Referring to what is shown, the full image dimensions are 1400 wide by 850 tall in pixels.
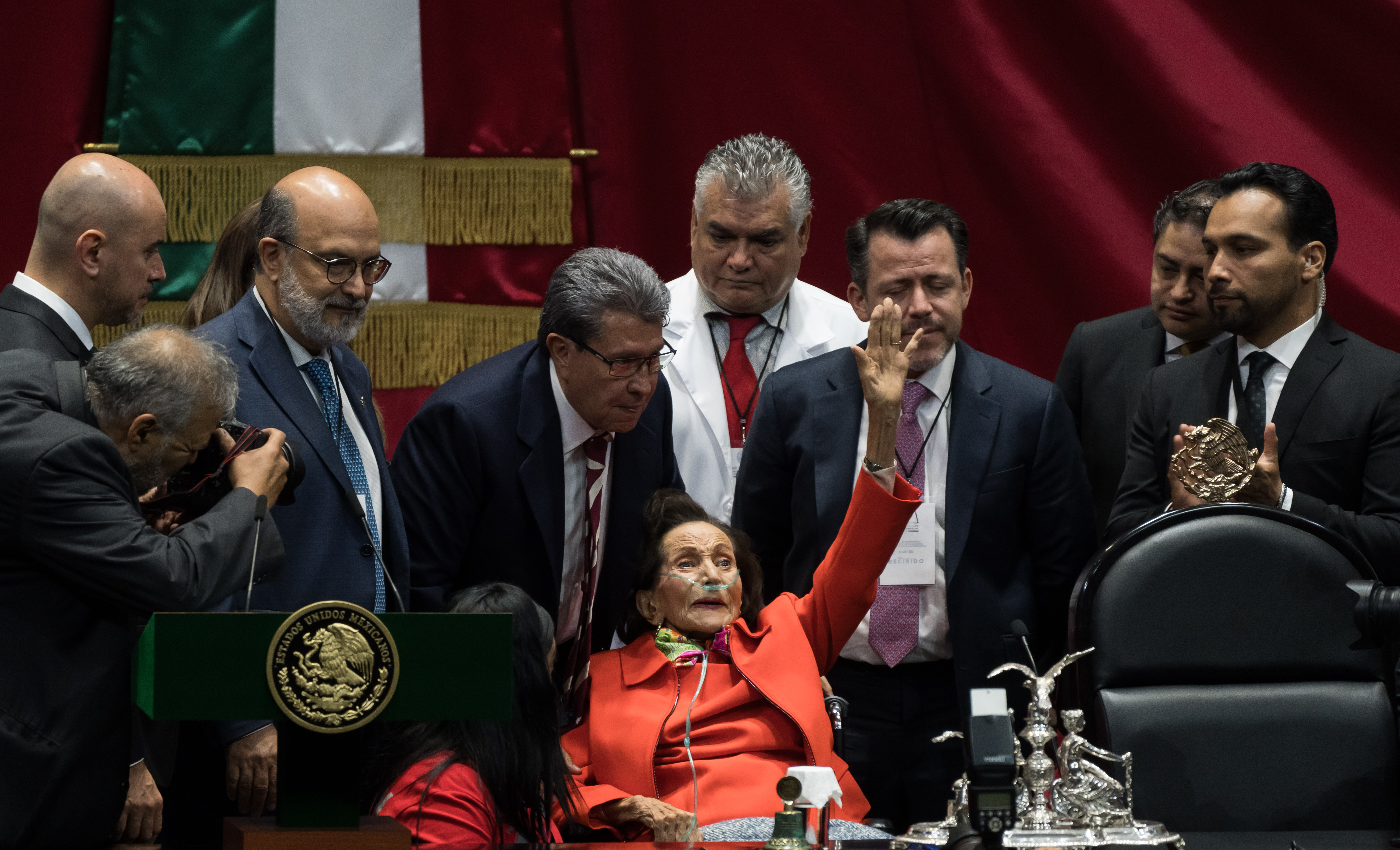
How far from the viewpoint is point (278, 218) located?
271 centimetres

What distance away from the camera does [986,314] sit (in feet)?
14.3

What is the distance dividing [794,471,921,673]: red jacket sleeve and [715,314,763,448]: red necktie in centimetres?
74

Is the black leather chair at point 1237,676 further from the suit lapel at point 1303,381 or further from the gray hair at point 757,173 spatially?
the gray hair at point 757,173

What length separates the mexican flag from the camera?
393 centimetres

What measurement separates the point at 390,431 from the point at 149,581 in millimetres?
2176

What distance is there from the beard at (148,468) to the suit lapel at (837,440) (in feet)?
4.17

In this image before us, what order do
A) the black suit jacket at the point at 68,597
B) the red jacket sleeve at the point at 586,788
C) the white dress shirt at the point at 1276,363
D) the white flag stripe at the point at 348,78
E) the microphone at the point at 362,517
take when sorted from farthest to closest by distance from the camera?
the white flag stripe at the point at 348,78 < the white dress shirt at the point at 1276,363 < the microphone at the point at 362,517 < the red jacket sleeve at the point at 586,788 < the black suit jacket at the point at 68,597

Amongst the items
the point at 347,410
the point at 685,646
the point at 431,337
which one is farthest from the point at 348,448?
the point at 431,337

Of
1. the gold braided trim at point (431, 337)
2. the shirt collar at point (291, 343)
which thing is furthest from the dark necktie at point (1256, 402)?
the gold braided trim at point (431, 337)

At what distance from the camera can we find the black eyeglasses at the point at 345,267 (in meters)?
2.66

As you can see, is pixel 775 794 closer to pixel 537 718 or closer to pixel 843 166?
pixel 537 718

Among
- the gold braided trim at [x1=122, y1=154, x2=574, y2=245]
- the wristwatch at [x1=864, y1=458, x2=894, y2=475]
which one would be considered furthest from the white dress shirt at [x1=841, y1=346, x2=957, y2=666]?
the gold braided trim at [x1=122, y1=154, x2=574, y2=245]

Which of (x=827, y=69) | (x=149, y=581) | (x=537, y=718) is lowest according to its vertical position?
(x=537, y=718)

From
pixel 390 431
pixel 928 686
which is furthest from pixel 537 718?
pixel 390 431
